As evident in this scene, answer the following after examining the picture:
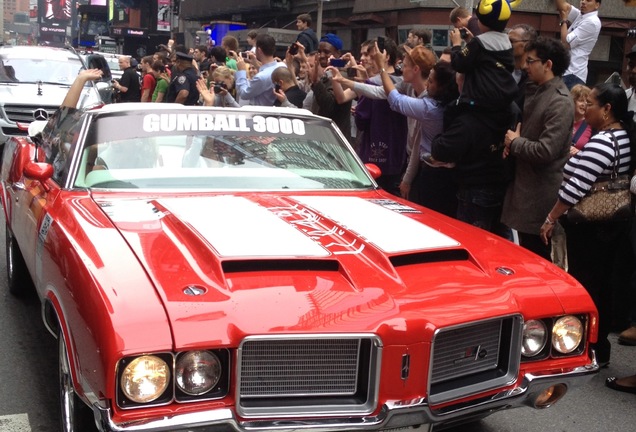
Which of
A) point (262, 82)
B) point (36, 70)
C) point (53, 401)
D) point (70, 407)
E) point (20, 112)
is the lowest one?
point (53, 401)

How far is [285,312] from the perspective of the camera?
9.43 feet

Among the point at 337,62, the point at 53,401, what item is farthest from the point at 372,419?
the point at 337,62

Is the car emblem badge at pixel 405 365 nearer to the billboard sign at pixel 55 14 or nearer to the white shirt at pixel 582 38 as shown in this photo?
the white shirt at pixel 582 38

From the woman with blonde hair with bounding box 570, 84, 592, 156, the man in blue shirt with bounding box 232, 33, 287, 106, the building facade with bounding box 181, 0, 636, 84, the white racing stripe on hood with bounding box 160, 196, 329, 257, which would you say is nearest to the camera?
the white racing stripe on hood with bounding box 160, 196, 329, 257

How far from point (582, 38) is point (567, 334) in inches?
245

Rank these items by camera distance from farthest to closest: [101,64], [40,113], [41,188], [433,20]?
[433,20] < [101,64] < [40,113] < [41,188]

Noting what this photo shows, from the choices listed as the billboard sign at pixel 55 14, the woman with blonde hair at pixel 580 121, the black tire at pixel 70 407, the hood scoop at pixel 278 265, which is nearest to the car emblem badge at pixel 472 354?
the hood scoop at pixel 278 265

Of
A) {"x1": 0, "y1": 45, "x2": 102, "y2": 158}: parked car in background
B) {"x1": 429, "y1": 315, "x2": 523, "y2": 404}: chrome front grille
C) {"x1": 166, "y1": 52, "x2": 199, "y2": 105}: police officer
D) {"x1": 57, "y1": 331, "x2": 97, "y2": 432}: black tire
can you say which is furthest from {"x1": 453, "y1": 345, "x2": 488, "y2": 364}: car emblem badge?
{"x1": 0, "y1": 45, "x2": 102, "y2": 158}: parked car in background

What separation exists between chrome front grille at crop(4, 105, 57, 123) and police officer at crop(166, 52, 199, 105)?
231cm

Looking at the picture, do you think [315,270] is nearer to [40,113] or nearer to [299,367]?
[299,367]

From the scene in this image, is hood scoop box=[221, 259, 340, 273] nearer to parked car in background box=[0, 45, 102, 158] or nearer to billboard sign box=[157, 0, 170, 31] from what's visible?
parked car in background box=[0, 45, 102, 158]

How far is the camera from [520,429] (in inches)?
165

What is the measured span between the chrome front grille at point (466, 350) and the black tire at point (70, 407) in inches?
54.9

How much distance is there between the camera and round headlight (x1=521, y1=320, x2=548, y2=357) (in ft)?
10.8
